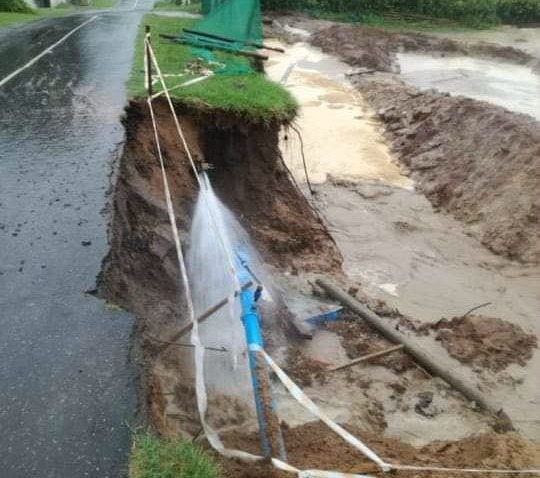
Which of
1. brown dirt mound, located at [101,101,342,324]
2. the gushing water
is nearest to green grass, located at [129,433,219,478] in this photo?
the gushing water

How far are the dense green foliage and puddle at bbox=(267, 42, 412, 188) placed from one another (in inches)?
496

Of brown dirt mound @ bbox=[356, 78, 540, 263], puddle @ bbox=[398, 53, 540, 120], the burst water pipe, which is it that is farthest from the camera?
A: puddle @ bbox=[398, 53, 540, 120]

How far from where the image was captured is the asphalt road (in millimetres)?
2895

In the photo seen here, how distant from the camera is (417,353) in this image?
239 inches

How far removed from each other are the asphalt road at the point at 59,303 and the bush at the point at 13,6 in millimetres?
18213

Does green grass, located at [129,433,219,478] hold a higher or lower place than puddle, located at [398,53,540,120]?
lower

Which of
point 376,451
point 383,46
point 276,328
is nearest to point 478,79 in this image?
point 383,46

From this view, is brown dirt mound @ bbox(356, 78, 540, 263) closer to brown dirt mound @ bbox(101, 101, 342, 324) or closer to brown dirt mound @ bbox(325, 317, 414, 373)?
brown dirt mound @ bbox(101, 101, 342, 324)

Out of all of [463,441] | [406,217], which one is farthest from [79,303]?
[406,217]

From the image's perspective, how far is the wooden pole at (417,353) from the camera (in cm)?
559

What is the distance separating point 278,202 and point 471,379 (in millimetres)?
3810

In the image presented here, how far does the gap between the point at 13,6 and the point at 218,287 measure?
23722 mm

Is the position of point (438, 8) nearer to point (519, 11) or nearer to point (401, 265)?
point (519, 11)

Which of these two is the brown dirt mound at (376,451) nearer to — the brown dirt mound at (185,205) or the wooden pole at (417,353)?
the wooden pole at (417,353)
